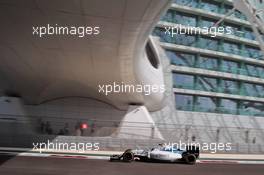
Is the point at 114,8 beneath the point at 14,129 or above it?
above

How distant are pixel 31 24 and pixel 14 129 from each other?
785 cm

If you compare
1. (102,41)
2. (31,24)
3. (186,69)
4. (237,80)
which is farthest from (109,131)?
(237,80)

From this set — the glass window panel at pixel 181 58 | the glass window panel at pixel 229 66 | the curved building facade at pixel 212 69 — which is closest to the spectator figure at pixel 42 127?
the curved building facade at pixel 212 69

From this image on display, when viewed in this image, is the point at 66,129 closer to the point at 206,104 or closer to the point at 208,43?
the point at 206,104

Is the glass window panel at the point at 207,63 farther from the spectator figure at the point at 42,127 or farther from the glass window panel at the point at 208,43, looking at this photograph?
the spectator figure at the point at 42,127

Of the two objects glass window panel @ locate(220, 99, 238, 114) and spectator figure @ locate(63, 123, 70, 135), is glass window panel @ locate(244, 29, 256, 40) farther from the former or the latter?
spectator figure @ locate(63, 123, 70, 135)

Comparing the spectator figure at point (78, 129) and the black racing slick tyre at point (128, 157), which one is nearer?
the black racing slick tyre at point (128, 157)

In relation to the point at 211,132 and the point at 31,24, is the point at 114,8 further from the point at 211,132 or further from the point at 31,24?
the point at 211,132

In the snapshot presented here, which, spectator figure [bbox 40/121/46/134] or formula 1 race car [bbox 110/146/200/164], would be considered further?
spectator figure [bbox 40/121/46/134]

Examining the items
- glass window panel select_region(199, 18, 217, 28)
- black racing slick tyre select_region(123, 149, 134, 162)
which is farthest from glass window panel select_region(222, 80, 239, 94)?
black racing slick tyre select_region(123, 149, 134, 162)

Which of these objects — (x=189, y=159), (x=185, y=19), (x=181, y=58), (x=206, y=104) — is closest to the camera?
(x=189, y=159)

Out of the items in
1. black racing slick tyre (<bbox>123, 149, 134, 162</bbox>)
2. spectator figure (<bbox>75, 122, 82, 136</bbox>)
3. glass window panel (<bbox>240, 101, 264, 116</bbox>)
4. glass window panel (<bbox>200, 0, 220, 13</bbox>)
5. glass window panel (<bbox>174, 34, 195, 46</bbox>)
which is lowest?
Result: black racing slick tyre (<bbox>123, 149, 134, 162</bbox>)

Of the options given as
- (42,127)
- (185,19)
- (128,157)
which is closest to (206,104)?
(185,19)

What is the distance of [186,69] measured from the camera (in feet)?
159
